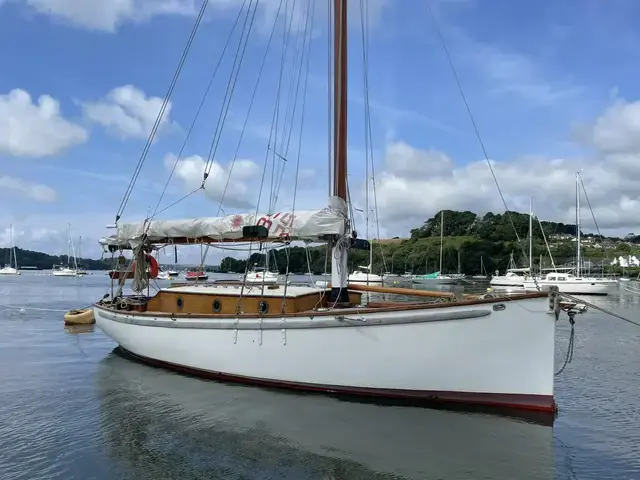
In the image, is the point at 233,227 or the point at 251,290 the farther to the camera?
the point at 233,227

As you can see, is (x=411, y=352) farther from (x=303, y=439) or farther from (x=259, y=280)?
(x=259, y=280)

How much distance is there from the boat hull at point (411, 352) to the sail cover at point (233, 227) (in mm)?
2230

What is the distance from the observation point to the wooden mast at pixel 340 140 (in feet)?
40.9

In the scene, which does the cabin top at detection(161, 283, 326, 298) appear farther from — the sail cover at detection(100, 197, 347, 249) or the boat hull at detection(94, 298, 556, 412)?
the sail cover at detection(100, 197, 347, 249)

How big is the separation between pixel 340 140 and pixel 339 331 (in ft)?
15.4

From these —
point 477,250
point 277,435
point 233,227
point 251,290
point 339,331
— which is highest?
point 477,250

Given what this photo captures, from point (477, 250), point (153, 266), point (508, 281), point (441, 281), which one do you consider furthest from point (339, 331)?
point (477, 250)

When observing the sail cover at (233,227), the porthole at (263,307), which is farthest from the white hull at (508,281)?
the porthole at (263,307)

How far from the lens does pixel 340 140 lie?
41.6 feet

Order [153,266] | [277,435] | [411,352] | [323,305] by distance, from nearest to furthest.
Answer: [277,435]
[411,352]
[323,305]
[153,266]

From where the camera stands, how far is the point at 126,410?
36.6 ft

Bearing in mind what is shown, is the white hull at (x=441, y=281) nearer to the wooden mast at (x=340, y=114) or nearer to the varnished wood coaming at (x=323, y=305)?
the varnished wood coaming at (x=323, y=305)

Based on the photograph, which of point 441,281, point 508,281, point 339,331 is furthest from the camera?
point 441,281

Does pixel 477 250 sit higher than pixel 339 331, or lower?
higher
